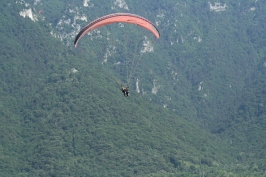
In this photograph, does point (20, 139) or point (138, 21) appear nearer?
point (138, 21)

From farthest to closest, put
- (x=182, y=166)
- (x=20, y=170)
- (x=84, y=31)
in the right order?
(x=182, y=166), (x=20, y=170), (x=84, y=31)

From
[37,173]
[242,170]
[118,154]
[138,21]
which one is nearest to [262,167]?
[242,170]

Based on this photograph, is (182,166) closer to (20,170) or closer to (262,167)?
(262,167)

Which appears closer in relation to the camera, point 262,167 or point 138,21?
point 138,21

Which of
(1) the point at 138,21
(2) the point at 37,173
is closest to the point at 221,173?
(2) the point at 37,173

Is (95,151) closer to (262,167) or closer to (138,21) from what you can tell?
(262,167)

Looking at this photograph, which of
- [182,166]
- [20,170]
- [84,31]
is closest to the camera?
[84,31]

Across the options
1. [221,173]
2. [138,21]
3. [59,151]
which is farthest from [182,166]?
[138,21]
